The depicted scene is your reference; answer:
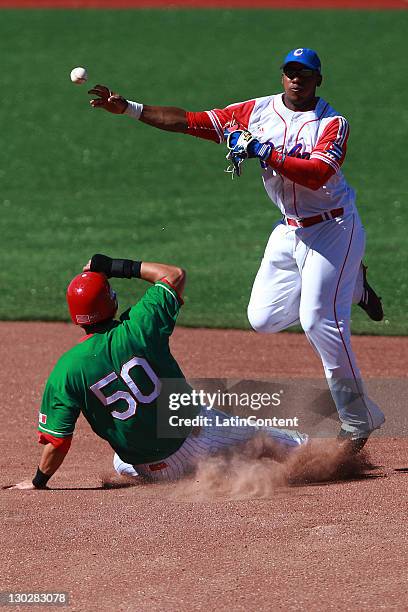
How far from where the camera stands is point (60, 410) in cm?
537

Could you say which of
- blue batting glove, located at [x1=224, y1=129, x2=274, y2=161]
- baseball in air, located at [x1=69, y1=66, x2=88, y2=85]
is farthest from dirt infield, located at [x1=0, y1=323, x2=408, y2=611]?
baseball in air, located at [x1=69, y1=66, x2=88, y2=85]

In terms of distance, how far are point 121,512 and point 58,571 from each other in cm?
66

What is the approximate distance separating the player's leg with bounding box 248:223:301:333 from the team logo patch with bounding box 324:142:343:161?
0.60 metres

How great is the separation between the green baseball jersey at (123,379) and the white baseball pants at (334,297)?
2.74 feet

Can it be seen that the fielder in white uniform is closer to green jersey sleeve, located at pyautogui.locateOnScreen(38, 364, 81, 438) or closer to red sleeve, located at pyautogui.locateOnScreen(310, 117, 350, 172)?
red sleeve, located at pyautogui.locateOnScreen(310, 117, 350, 172)

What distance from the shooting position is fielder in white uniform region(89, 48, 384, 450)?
19.0 ft

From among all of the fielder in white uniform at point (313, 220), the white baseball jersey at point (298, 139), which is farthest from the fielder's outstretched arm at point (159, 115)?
the white baseball jersey at point (298, 139)

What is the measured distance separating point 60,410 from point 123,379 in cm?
35

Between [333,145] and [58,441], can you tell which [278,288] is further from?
[58,441]

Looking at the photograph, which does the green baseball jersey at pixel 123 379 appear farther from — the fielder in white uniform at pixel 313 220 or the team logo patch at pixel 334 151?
the team logo patch at pixel 334 151

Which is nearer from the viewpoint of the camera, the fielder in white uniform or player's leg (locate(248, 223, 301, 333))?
the fielder in white uniform

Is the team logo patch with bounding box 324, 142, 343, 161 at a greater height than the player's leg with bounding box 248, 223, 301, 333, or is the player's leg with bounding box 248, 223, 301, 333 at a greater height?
the team logo patch with bounding box 324, 142, 343, 161

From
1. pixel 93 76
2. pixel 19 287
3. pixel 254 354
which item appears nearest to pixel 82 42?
pixel 93 76

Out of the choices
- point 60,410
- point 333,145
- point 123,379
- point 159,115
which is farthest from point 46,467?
point 333,145
